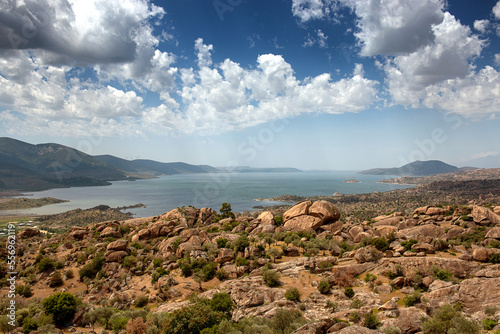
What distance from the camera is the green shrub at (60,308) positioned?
2044cm

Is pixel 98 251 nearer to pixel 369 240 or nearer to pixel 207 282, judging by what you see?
pixel 207 282

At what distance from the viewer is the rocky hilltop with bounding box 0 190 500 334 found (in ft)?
53.1

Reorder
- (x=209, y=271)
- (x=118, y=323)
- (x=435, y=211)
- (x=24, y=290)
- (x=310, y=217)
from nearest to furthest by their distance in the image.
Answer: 1. (x=118, y=323)
2. (x=24, y=290)
3. (x=209, y=271)
4. (x=435, y=211)
5. (x=310, y=217)

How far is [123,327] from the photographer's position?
18.3 metres

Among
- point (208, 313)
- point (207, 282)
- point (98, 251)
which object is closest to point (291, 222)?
point (207, 282)

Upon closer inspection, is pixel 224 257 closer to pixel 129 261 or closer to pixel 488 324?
pixel 129 261

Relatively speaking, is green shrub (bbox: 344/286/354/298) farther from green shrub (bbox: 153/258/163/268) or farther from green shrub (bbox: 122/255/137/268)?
green shrub (bbox: 122/255/137/268)

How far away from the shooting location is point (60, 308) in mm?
20656

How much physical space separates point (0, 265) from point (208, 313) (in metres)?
35.8

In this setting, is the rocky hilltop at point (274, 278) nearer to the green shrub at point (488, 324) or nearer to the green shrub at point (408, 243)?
the green shrub at point (488, 324)

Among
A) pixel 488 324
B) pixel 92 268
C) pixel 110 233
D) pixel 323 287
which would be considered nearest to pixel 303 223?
pixel 323 287

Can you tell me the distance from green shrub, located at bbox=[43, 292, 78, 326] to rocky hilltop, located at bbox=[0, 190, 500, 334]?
→ 3.3 inches

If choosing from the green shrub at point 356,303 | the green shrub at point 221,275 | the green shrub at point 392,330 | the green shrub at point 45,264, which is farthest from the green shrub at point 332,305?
the green shrub at point 45,264

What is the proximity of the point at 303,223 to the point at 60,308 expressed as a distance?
3584cm
